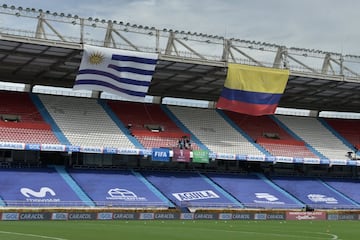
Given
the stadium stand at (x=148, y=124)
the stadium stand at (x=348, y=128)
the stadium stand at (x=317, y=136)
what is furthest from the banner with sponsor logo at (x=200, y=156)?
the stadium stand at (x=348, y=128)

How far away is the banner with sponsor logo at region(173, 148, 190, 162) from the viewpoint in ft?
152

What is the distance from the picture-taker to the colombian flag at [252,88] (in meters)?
46.9

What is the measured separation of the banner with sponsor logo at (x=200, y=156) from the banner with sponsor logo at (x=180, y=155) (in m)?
0.63

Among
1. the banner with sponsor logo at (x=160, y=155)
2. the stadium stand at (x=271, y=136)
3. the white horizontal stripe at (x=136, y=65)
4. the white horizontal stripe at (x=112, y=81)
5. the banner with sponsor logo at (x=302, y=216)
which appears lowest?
the banner with sponsor logo at (x=302, y=216)

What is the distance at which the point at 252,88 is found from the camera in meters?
47.7

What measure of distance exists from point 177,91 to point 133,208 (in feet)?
63.6

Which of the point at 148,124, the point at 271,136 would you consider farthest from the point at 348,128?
the point at 148,124

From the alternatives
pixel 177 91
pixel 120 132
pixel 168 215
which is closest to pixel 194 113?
pixel 177 91

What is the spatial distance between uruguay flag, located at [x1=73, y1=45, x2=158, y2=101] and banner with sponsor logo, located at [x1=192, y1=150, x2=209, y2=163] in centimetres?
633

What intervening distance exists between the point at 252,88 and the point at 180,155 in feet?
25.7

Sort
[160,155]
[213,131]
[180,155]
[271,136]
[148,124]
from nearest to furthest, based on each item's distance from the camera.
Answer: [160,155] → [180,155] → [148,124] → [213,131] → [271,136]

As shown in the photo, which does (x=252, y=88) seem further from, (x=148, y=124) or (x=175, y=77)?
(x=148, y=124)

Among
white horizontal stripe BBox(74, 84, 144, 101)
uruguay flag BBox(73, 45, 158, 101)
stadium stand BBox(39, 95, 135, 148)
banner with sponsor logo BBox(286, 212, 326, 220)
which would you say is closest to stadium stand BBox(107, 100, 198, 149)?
stadium stand BBox(39, 95, 135, 148)

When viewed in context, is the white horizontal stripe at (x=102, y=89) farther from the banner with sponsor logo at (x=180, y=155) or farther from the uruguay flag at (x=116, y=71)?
the banner with sponsor logo at (x=180, y=155)
